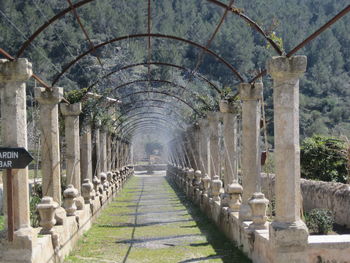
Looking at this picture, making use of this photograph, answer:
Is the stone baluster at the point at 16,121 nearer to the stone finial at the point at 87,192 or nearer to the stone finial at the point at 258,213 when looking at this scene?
the stone finial at the point at 258,213

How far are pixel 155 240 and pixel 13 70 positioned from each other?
5.03 m

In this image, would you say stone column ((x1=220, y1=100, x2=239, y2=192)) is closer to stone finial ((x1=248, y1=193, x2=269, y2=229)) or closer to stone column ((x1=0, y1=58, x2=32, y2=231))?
stone finial ((x1=248, y1=193, x2=269, y2=229))

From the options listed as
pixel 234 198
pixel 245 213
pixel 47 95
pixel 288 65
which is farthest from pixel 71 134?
pixel 288 65

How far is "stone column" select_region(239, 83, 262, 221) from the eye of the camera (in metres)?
9.18

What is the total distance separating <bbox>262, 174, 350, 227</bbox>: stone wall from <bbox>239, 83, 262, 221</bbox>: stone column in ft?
2.89

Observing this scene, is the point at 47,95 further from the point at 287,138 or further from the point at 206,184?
the point at 206,184

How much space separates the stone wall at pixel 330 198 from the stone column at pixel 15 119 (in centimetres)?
519

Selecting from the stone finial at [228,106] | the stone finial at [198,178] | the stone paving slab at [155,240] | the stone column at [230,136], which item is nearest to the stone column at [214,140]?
the stone paving slab at [155,240]

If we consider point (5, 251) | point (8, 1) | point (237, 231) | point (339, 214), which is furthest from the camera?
point (8, 1)

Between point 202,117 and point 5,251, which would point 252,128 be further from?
point 202,117

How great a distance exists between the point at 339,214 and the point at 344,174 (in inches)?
221

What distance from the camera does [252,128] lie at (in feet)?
30.5

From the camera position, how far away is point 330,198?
11.8 m

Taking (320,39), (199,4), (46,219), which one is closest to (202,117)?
(46,219)
